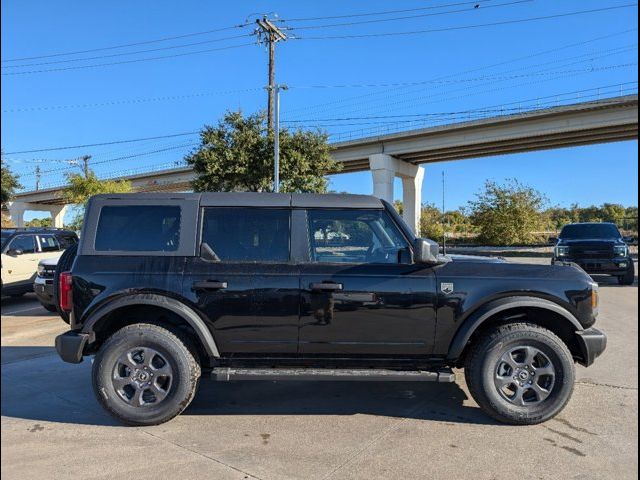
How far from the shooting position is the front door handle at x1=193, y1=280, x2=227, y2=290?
3857 millimetres

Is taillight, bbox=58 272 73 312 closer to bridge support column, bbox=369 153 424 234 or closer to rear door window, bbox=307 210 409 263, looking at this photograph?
rear door window, bbox=307 210 409 263

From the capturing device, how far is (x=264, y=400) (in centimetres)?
448

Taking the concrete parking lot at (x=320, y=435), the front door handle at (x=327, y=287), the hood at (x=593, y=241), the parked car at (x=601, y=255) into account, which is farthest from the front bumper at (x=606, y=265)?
the front door handle at (x=327, y=287)

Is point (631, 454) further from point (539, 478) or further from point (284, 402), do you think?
point (284, 402)

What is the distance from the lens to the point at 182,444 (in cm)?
355

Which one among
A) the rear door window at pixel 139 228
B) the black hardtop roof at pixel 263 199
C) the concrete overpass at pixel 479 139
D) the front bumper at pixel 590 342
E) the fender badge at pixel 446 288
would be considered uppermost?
the concrete overpass at pixel 479 139

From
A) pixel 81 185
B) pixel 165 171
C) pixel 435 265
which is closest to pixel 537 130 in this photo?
pixel 81 185

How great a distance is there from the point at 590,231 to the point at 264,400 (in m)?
12.4

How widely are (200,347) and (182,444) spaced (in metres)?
0.85

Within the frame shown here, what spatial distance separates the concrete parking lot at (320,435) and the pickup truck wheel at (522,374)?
15cm

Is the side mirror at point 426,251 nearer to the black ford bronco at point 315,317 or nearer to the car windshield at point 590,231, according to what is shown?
the black ford bronco at point 315,317

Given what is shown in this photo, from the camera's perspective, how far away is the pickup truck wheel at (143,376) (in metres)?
3.86

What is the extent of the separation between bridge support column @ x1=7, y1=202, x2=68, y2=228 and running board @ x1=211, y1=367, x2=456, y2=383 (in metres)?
88.2

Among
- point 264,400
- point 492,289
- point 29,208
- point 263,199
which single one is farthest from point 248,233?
point 29,208
